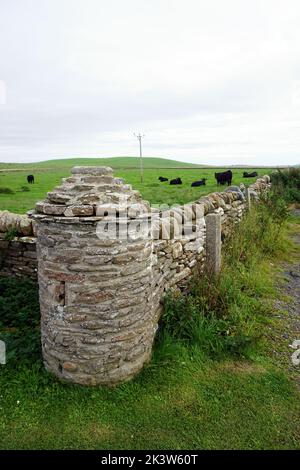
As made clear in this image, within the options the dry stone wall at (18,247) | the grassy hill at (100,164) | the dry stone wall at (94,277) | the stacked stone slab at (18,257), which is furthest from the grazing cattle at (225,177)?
the grassy hill at (100,164)

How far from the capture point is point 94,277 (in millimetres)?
3459

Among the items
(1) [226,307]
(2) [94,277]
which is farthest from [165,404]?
(1) [226,307]

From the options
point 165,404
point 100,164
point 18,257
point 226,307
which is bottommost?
point 165,404

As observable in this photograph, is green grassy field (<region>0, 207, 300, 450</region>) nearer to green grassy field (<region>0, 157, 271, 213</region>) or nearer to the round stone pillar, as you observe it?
the round stone pillar

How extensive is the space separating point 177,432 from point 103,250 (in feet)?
6.50

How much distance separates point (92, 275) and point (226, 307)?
255 centimetres

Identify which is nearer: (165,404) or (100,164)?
(165,404)

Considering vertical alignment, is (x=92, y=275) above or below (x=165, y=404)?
above

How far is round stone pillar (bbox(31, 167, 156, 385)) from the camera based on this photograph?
3420 mm

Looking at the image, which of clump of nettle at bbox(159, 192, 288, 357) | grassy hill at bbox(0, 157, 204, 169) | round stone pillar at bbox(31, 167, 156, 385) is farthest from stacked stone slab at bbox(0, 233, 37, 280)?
grassy hill at bbox(0, 157, 204, 169)

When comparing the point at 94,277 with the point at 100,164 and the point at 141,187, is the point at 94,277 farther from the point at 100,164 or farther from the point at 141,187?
the point at 100,164

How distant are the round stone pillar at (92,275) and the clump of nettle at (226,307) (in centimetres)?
99

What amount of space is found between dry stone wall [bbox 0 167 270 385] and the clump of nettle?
79 centimetres

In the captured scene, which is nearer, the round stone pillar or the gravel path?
the round stone pillar
